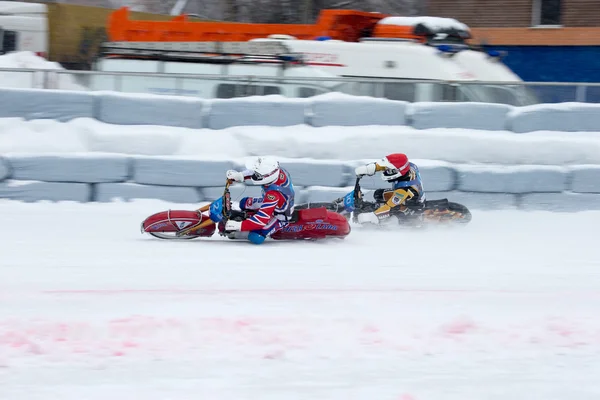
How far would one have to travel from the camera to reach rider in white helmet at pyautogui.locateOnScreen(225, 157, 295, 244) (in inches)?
332

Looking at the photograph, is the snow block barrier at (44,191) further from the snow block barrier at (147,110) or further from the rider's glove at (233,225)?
the rider's glove at (233,225)

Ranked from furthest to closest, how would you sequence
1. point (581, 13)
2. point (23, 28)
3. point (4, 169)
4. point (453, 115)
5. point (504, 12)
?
point (504, 12) < point (581, 13) < point (23, 28) < point (453, 115) < point (4, 169)

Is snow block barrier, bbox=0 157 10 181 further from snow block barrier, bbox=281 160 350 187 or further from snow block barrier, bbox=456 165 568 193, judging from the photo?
snow block barrier, bbox=456 165 568 193

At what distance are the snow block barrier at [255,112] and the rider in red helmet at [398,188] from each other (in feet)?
6.34

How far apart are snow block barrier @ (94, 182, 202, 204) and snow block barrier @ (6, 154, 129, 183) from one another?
10 cm

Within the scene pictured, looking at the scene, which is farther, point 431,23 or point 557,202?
point 431,23

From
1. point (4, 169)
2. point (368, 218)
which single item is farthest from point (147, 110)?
point (368, 218)

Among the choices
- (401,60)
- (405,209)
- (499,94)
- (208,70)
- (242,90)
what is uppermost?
(401,60)

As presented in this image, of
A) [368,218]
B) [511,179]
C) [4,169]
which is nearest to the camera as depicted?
[368,218]

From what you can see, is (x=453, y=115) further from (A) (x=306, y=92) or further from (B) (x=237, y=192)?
(B) (x=237, y=192)

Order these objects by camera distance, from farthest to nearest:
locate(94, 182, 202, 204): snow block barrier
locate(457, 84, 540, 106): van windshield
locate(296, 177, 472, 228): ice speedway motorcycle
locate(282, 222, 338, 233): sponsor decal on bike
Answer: locate(457, 84, 540, 106): van windshield
locate(94, 182, 202, 204): snow block barrier
locate(296, 177, 472, 228): ice speedway motorcycle
locate(282, 222, 338, 233): sponsor decal on bike

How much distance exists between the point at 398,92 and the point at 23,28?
32.4 feet

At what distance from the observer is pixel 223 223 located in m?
8.50

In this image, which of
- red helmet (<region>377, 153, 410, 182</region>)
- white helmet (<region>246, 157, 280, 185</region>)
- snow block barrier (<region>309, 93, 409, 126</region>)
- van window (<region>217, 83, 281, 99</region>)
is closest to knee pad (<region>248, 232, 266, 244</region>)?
white helmet (<region>246, 157, 280, 185</region>)
